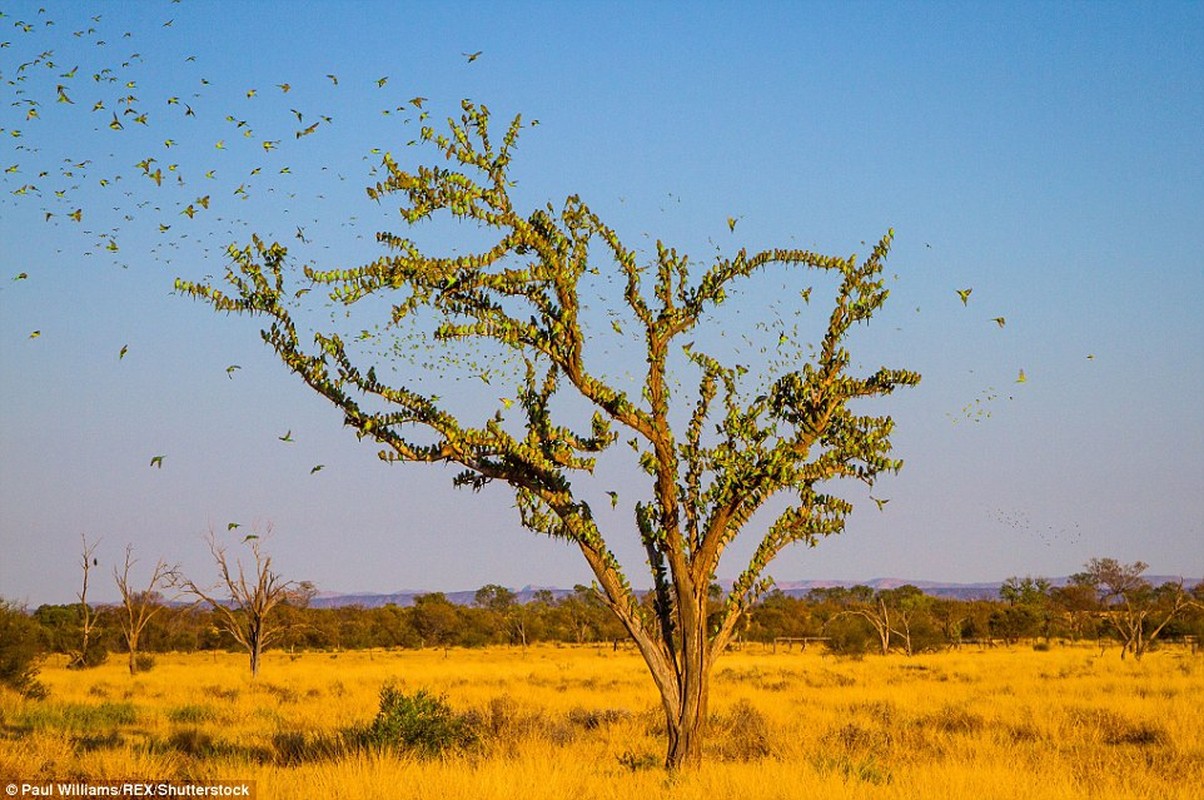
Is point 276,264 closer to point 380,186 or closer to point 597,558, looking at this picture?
point 380,186

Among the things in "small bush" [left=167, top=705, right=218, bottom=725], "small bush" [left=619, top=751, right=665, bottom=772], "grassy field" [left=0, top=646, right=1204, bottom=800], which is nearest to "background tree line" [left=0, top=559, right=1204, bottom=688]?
"grassy field" [left=0, top=646, right=1204, bottom=800]

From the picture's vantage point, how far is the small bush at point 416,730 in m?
14.7

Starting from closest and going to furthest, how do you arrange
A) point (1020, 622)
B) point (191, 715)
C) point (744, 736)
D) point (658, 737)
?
point (744, 736), point (658, 737), point (191, 715), point (1020, 622)

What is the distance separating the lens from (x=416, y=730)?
598 inches

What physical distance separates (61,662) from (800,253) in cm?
5589

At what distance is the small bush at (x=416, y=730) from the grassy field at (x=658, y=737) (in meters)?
0.49

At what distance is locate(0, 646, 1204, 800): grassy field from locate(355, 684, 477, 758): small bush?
0.49 meters

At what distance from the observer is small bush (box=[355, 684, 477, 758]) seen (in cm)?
1472

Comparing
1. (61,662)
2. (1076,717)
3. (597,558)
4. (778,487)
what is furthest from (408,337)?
(61,662)

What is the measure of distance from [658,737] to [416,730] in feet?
16.1

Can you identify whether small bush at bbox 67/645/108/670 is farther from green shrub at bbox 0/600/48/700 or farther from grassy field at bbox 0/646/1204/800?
green shrub at bbox 0/600/48/700

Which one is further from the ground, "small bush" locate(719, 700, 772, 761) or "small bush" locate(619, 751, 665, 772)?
"small bush" locate(619, 751, 665, 772)

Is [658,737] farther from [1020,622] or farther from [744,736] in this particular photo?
[1020,622]

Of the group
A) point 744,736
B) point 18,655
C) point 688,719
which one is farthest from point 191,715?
point 688,719
